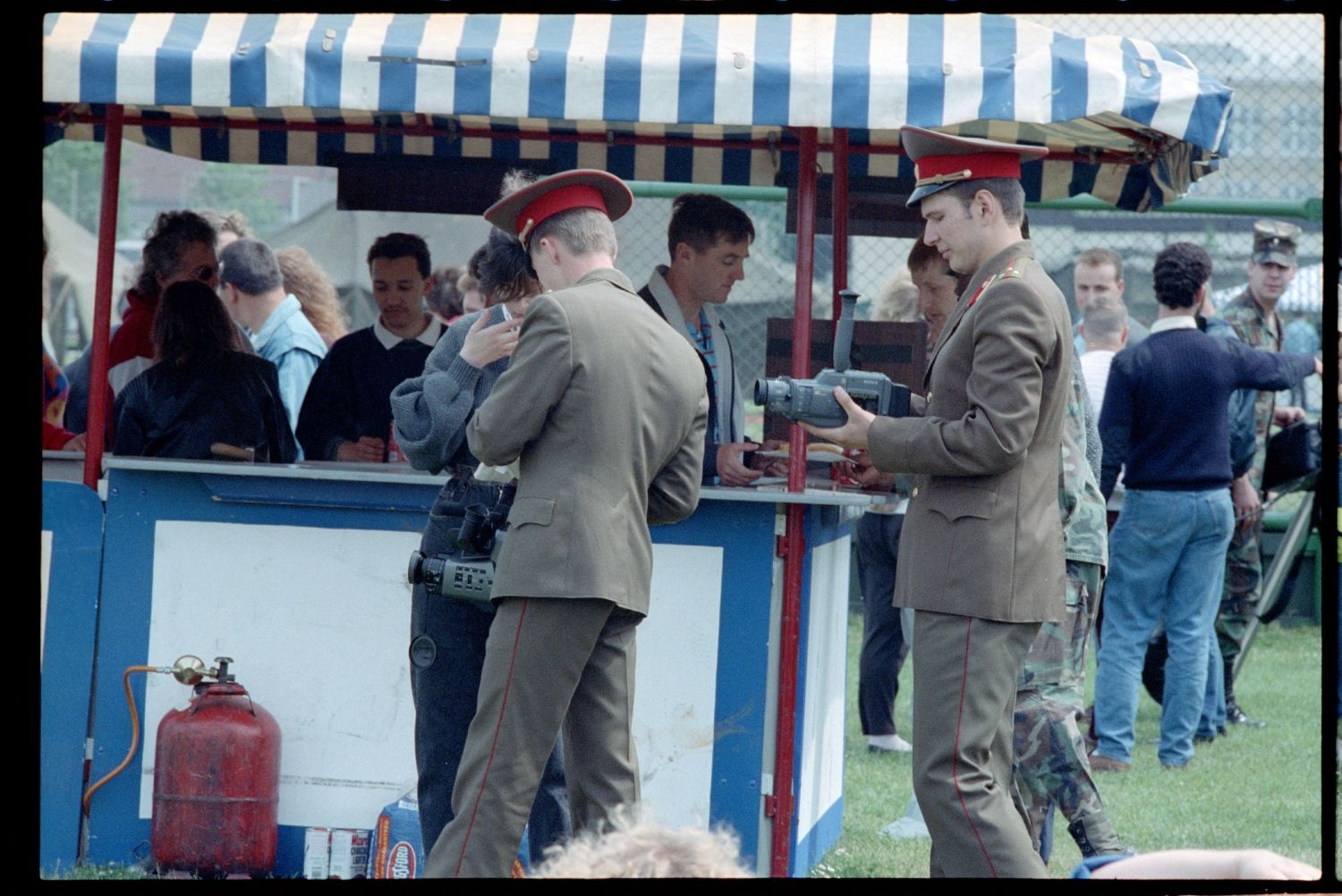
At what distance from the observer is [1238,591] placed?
7.72 metres

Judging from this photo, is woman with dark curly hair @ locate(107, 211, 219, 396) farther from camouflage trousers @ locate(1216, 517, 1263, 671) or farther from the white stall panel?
camouflage trousers @ locate(1216, 517, 1263, 671)

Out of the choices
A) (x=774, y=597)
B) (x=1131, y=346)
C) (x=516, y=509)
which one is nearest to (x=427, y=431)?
(x=516, y=509)

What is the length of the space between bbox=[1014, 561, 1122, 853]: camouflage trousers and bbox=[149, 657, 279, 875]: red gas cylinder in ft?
6.91

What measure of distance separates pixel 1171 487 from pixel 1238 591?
4.12 feet

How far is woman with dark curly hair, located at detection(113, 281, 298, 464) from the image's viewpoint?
5246mm

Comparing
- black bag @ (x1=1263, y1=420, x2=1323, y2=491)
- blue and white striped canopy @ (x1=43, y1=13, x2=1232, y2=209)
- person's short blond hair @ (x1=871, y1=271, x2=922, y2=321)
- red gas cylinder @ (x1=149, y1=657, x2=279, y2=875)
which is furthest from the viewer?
black bag @ (x1=1263, y1=420, x2=1323, y2=491)

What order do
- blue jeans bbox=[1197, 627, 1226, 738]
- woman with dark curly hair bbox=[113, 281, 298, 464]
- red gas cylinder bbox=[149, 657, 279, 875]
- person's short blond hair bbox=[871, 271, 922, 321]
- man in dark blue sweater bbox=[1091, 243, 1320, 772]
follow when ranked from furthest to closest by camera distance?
blue jeans bbox=[1197, 627, 1226, 738] → person's short blond hair bbox=[871, 271, 922, 321] → man in dark blue sweater bbox=[1091, 243, 1320, 772] → woman with dark curly hair bbox=[113, 281, 298, 464] → red gas cylinder bbox=[149, 657, 279, 875]

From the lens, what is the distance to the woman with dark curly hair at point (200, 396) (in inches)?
207

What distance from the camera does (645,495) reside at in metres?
3.88

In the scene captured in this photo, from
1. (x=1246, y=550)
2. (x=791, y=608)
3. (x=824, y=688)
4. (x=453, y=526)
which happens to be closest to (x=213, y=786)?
(x=453, y=526)

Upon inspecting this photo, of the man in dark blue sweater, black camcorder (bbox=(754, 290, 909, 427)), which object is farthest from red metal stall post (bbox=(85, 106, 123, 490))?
the man in dark blue sweater

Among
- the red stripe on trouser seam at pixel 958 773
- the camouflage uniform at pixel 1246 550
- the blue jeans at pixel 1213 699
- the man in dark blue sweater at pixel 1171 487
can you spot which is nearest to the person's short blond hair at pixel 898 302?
the man in dark blue sweater at pixel 1171 487
